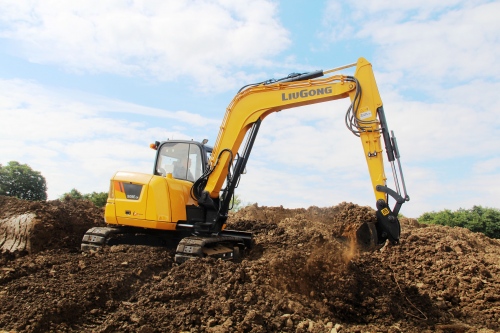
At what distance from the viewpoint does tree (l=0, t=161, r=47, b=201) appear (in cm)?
2530

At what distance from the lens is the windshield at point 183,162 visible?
29.2 feet

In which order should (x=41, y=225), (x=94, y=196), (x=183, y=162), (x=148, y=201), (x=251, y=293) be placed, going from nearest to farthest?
(x=251, y=293), (x=148, y=201), (x=183, y=162), (x=41, y=225), (x=94, y=196)

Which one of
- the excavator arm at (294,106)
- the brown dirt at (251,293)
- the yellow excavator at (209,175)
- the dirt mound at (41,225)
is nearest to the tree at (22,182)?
the dirt mound at (41,225)

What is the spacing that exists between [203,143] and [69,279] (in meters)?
3.53

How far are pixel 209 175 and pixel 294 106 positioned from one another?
6.73ft

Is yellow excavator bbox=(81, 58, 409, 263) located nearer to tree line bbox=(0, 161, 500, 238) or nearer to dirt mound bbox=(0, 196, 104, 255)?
dirt mound bbox=(0, 196, 104, 255)

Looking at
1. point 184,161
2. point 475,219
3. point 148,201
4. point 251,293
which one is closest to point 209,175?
point 184,161

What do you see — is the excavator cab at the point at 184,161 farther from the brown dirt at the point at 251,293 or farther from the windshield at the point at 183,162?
the brown dirt at the point at 251,293

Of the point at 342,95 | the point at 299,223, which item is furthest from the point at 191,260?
the point at 299,223

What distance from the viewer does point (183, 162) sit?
893 cm

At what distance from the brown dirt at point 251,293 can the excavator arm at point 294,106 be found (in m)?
1.00

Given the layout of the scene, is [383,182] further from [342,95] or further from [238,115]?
[238,115]

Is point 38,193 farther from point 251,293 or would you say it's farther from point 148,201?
point 251,293

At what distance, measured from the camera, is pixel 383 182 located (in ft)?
23.0
